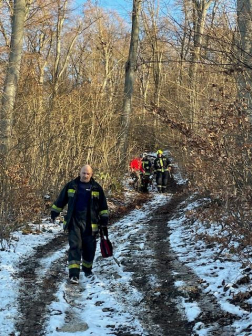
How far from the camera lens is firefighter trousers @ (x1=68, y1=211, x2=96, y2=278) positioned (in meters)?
6.24

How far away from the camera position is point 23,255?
7453 mm

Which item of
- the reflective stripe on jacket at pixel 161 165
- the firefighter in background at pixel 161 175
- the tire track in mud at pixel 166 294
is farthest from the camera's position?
the reflective stripe on jacket at pixel 161 165

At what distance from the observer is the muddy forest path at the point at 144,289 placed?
4.34 metres

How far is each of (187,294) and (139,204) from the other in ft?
29.4

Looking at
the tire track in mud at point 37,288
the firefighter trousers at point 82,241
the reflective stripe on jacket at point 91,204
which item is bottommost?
the tire track in mud at point 37,288

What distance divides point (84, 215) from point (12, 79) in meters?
6.24

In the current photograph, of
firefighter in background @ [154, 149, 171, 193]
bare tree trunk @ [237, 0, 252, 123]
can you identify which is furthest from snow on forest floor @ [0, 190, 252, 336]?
firefighter in background @ [154, 149, 171, 193]

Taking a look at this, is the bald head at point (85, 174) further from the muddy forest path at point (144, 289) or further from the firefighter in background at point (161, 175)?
the firefighter in background at point (161, 175)

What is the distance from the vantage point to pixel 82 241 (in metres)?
6.43

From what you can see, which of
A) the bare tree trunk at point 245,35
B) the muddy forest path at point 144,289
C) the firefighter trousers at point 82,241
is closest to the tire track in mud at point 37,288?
the muddy forest path at point 144,289

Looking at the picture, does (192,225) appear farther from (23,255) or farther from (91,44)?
(91,44)

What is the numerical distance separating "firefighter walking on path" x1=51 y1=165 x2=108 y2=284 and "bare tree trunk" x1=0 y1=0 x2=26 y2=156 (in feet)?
13.2

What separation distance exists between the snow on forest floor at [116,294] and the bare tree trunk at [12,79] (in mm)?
3447

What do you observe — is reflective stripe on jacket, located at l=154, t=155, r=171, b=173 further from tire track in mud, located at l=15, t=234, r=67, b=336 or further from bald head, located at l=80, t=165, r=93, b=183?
bald head, located at l=80, t=165, r=93, b=183
